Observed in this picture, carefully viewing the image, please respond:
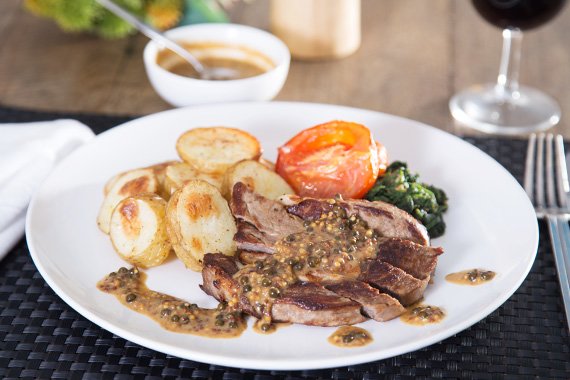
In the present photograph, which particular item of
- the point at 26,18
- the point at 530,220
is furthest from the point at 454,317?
the point at 26,18

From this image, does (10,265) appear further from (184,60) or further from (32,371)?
(184,60)

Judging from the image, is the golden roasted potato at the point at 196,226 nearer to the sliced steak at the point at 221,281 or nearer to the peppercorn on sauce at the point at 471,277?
the sliced steak at the point at 221,281

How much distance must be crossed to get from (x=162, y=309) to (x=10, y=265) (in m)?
0.73

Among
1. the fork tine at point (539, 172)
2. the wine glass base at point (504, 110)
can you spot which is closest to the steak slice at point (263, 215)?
the fork tine at point (539, 172)

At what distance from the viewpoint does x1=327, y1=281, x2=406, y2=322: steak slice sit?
2020 mm

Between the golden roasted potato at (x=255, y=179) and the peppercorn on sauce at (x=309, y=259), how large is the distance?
0.30 m

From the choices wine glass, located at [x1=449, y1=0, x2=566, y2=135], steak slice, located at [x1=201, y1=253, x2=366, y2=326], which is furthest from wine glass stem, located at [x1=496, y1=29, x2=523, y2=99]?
steak slice, located at [x1=201, y1=253, x2=366, y2=326]

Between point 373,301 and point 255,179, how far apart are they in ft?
2.24

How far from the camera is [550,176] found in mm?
2900

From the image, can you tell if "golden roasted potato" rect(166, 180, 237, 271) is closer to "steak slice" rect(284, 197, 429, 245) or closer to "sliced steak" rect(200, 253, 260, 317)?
"sliced steak" rect(200, 253, 260, 317)

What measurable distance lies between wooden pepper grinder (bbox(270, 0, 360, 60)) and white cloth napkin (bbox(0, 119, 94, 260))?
4.53ft

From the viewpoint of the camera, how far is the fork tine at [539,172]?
2781 mm

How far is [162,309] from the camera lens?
2.11 m

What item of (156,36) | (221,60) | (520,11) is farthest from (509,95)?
(156,36)
